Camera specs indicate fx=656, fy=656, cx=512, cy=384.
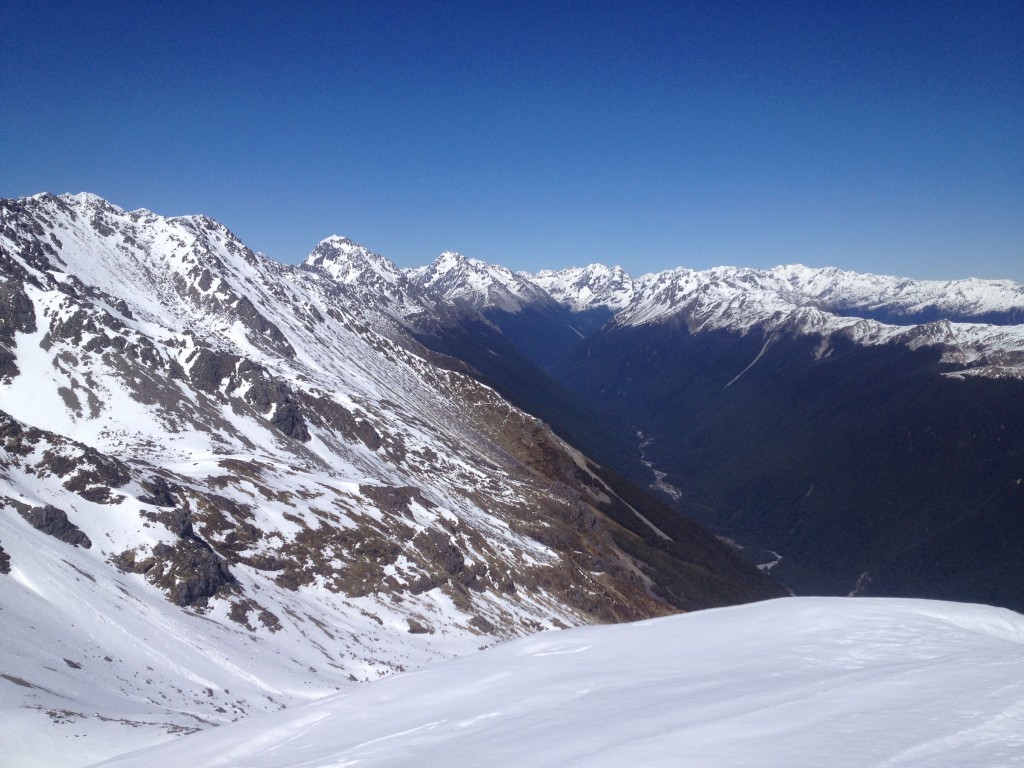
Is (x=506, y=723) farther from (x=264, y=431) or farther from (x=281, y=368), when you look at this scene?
(x=281, y=368)

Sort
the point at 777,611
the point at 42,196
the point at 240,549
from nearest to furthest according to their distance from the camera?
the point at 777,611 → the point at 240,549 → the point at 42,196

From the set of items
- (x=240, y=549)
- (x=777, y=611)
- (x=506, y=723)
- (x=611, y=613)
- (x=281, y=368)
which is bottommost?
(x=611, y=613)

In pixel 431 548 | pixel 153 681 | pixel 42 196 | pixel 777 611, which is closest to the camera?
pixel 777 611

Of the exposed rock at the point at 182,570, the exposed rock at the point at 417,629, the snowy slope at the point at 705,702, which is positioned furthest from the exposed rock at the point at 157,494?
the snowy slope at the point at 705,702

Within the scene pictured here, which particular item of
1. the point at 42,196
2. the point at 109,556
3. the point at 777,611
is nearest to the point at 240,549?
the point at 109,556

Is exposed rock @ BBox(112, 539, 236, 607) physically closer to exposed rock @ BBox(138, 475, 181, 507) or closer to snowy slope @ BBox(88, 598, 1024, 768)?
exposed rock @ BBox(138, 475, 181, 507)

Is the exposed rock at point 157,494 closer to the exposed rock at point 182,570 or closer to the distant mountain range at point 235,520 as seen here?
the distant mountain range at point 235,520

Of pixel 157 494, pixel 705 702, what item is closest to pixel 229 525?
pixel 157 494

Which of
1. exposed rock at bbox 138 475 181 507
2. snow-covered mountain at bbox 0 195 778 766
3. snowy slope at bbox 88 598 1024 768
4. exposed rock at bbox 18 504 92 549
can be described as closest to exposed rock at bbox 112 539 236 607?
snow-covered mountain at bbox 0 195 778 766
